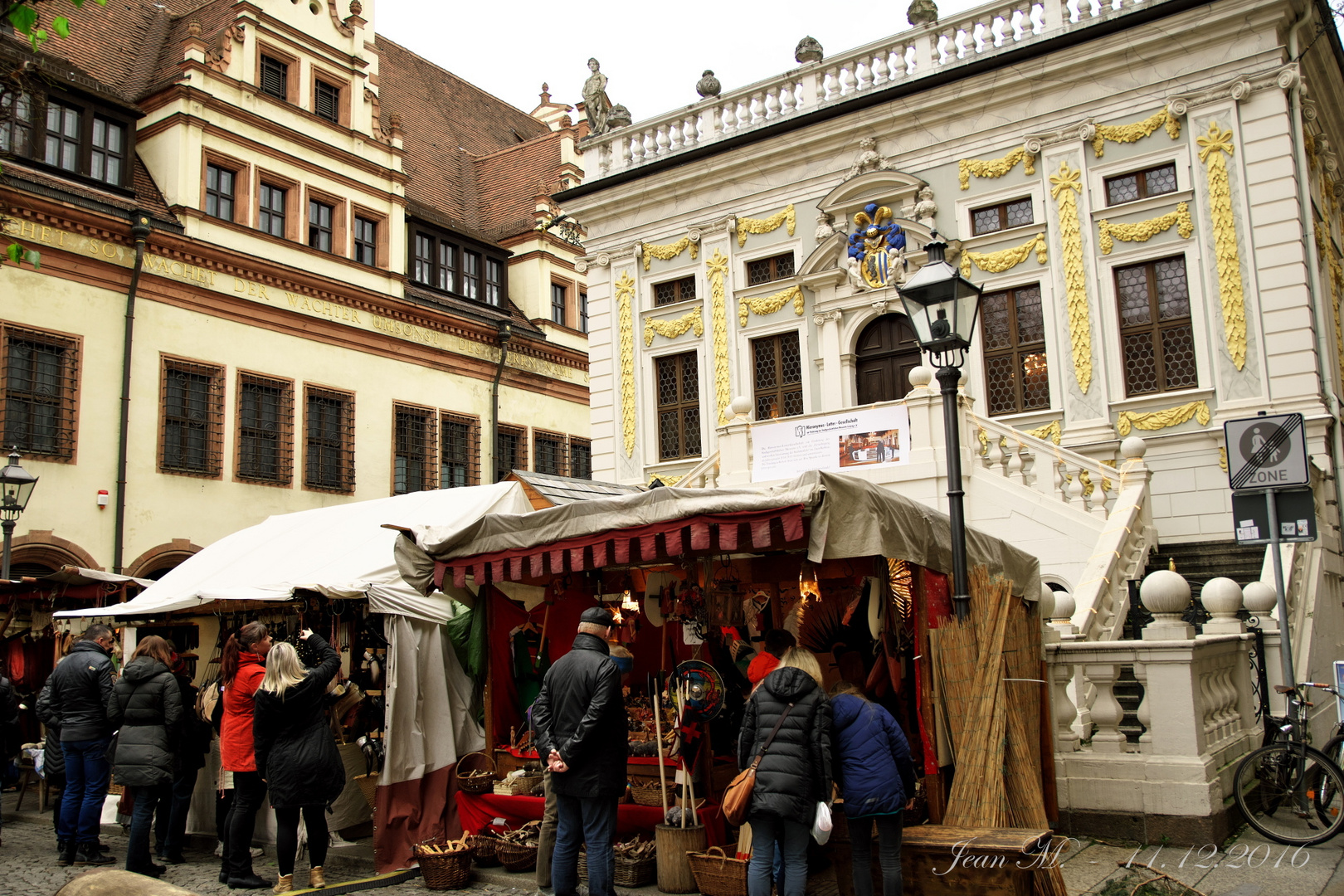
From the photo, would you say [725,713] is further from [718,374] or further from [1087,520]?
[718,374]

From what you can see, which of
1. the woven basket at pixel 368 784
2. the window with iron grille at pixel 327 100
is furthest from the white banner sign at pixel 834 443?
the window with iron grille at pixel 327 100

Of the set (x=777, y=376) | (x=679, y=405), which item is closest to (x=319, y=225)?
(x=679, y=405)

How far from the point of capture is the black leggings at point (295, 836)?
802 centimetres

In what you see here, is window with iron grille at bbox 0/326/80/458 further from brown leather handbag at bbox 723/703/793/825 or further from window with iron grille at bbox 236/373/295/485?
brown leather handbag at bbox 723/703/793/825

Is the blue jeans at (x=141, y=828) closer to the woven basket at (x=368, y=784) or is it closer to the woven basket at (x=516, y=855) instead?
the woven basket at (x=368, y=784)

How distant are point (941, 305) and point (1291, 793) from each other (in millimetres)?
4686

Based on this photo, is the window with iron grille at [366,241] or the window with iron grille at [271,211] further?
the window with iron grille at [366,241]

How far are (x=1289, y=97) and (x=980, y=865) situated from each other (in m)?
14.8

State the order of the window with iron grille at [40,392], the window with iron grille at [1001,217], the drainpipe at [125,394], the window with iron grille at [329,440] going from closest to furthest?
the window with iron grille at [1001,217] < the window with iron grille at [40,392] < the drainpipe at [125,394] < the window with iron grille at [329,440]

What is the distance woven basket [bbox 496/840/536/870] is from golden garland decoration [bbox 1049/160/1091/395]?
12.6 metres

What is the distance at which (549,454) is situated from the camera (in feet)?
103

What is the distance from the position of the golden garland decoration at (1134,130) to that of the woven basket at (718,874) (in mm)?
14538

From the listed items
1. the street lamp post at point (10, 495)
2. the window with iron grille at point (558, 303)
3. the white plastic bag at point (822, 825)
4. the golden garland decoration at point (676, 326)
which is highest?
the window with iron grille at point (558, 303)

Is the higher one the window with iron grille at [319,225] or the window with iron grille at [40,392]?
the window with iron grille at [319,225]
